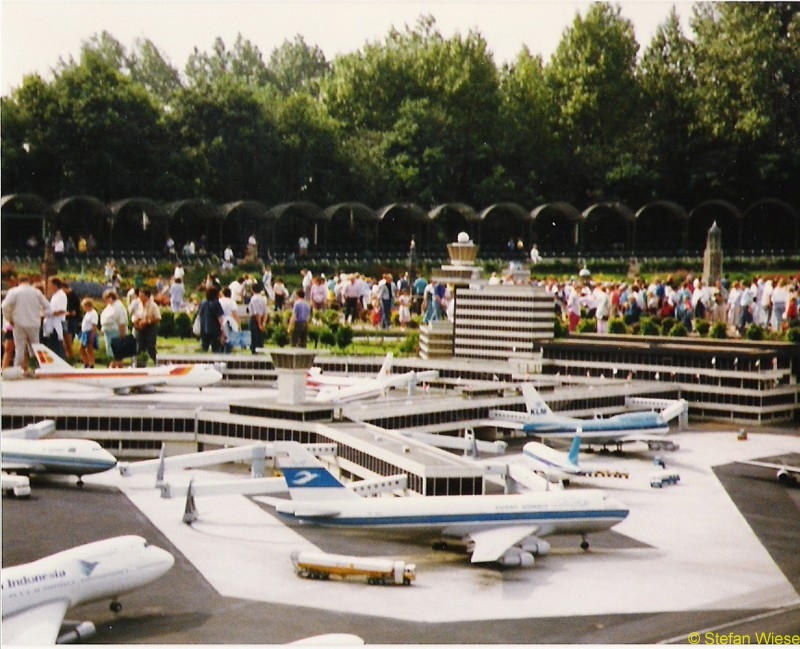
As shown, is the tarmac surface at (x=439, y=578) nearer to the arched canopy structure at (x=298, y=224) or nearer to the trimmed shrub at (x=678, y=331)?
the trimmed shrub at (x=678, y=331)

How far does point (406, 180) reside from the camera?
40.7 meters

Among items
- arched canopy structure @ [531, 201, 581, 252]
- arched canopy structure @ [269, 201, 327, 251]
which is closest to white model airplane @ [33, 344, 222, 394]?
arched canopy structure @ [269, 201, 327, 251]

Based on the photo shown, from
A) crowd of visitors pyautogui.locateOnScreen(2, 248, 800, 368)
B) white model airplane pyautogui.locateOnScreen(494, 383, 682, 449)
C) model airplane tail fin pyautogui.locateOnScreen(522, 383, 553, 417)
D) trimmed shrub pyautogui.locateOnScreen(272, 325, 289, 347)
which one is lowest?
white model airplane pyautogui.locateOnScreen(494, 383, 682, 449)

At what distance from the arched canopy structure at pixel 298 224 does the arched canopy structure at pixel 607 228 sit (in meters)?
7.74

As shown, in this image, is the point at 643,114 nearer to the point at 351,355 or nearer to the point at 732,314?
the point at 732,314

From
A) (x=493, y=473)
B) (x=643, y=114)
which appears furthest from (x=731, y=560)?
(x=643, y=114)

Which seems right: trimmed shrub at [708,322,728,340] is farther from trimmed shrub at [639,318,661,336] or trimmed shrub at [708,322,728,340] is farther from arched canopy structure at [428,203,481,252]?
arched canopy structure at [428,203,481,252]

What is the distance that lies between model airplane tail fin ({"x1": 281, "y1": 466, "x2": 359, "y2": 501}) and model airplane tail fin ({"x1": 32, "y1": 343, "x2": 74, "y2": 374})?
760 centimetres

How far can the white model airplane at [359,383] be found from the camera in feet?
95.2

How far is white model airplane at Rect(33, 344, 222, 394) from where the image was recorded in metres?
27.3

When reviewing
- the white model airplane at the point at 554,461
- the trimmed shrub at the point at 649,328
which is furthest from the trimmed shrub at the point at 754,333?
the white model airplane at the point at 554,461

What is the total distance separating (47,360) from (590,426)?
34.1 ft

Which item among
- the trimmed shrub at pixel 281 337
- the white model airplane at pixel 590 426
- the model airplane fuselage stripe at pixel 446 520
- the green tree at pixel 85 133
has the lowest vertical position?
the model airplane fuselage stripe at pixel 446 520

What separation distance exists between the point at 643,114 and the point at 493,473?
47.4ft
